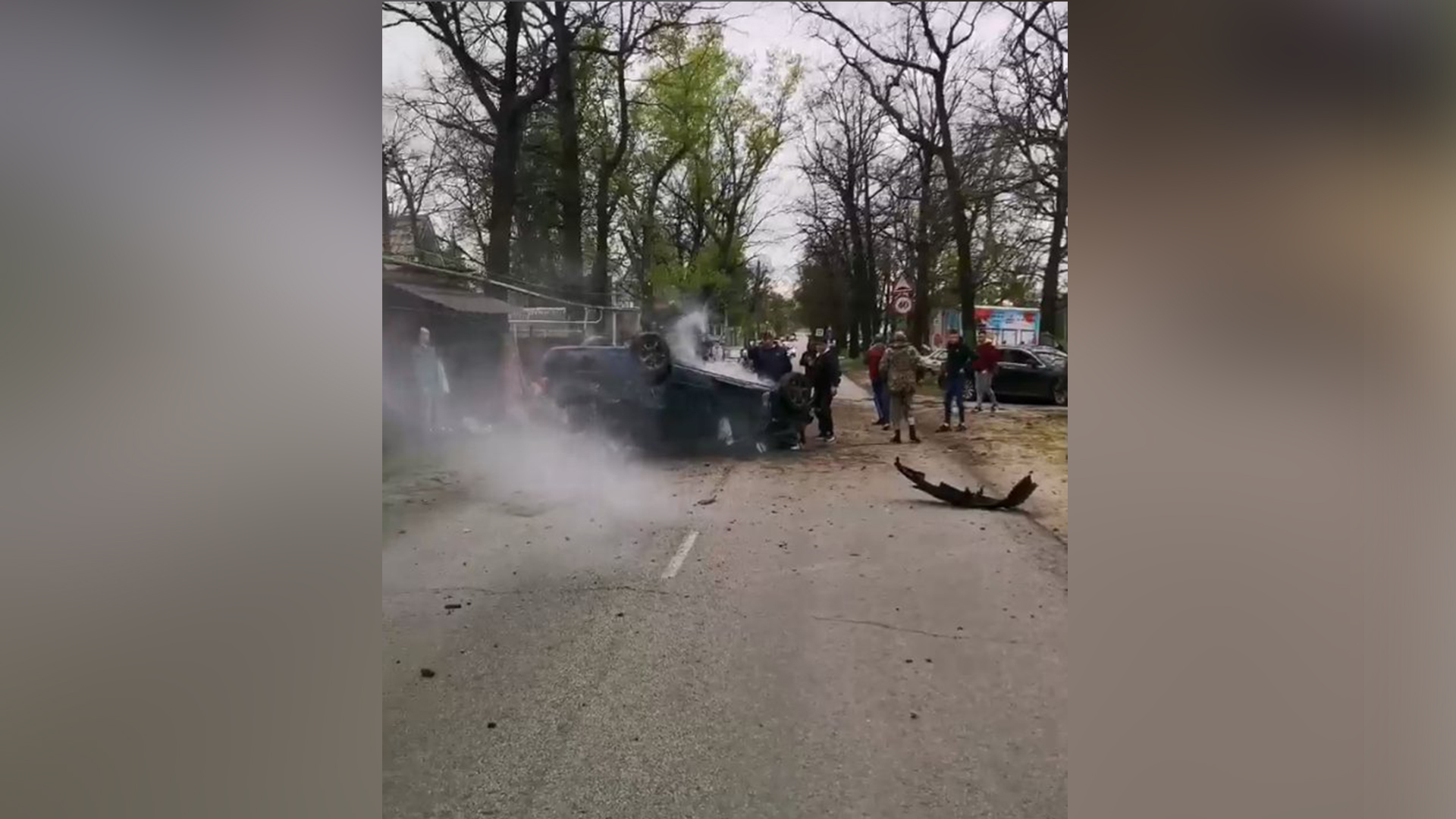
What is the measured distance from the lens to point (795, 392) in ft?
7.21

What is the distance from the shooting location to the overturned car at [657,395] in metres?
2.08

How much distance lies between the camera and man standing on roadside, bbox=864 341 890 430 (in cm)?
212

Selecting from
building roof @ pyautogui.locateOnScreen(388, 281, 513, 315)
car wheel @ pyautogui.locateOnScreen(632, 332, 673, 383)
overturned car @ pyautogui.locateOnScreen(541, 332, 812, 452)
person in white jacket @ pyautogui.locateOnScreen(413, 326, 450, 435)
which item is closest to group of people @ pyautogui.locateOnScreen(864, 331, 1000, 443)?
overturned car @ pyautogui.locateOnScreen(541, 332, 812, 452)

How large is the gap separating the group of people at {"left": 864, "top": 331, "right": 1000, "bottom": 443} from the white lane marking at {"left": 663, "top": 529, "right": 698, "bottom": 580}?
53 centimetres

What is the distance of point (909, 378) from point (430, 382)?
45.1 inches

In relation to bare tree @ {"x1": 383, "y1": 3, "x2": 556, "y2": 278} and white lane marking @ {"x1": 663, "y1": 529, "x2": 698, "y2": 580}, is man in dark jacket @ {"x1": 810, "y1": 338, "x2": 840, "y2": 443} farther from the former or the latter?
bare tree @ {"x1": 383, "y1": 3, "x2": 556, "y2": 278}

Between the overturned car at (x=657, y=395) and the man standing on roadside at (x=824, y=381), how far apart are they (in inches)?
3.1

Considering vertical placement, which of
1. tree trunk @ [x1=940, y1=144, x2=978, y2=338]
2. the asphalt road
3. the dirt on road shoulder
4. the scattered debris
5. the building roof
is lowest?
the asphalt road

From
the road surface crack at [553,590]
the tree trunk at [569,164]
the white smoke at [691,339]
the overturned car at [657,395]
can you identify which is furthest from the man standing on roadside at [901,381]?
the tree trunk at [569,164]

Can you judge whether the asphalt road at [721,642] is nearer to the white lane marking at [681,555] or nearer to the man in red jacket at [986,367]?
the white lane marking at [681,555]
